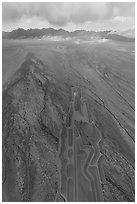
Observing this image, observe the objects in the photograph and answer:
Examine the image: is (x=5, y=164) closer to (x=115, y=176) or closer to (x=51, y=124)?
(x=51, y=124)

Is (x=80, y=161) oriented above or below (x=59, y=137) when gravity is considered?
below

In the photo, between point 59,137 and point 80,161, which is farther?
point 59,137

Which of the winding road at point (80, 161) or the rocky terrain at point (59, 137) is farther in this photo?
the rocky terrain at point (59, 137)

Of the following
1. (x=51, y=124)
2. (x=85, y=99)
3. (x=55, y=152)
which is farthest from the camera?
(x=85, y=99)

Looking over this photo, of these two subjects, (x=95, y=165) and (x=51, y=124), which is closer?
(x=95, y=165)

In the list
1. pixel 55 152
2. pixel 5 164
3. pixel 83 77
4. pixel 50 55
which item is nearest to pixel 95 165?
pixel 55 152

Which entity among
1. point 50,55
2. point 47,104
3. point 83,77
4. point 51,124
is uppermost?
point 50,55

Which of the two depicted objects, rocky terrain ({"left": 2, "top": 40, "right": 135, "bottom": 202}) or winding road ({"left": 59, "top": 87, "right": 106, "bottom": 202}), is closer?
winding road ({"left": 59, "top": 87, "right": 106, "bottom": 202})

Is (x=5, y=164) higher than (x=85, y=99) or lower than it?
lower
